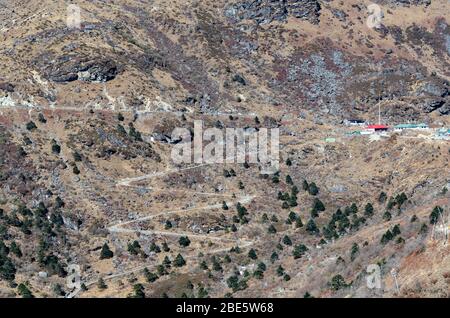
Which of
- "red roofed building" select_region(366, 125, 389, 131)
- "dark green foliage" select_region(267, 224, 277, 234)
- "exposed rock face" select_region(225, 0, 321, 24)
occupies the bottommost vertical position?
"dark green foliage" select_region(267, 224, 277, 234)

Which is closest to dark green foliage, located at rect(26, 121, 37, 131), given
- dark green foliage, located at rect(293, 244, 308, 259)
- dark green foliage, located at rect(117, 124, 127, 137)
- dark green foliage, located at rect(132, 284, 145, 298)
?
dark green foliage, located at rect(117, 124, 127, 137)

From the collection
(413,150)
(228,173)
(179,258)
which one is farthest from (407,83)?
(179,258)

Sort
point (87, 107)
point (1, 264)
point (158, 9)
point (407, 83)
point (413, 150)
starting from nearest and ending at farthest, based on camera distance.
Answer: point (1, 264) → point (413, 150) → point (87, 107) → point (407, 83) → point (158, 9)

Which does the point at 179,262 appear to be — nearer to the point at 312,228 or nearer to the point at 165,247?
the point at 165,247

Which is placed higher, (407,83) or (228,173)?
(407,83)

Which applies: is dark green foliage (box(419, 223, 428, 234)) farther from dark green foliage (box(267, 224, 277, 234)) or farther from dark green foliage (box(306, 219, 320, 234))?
dark green foliage (box(267, 224, 277, 234))

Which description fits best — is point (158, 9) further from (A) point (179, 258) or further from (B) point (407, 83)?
(A) point (179, 258)
